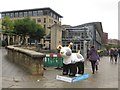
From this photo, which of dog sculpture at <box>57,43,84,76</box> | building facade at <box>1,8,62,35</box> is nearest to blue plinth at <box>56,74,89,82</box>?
dog sculpture at <box>57,43,84,76</box>

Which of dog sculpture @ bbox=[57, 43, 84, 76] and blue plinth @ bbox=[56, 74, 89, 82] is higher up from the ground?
dog sculpture @ bbox=[57, 43, 84, 76]

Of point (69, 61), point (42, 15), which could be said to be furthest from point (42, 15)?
point (69, 61)

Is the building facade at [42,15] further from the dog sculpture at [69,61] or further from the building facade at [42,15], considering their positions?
the dog sculpture at [69,61]

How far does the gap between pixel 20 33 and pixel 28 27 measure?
259 cm

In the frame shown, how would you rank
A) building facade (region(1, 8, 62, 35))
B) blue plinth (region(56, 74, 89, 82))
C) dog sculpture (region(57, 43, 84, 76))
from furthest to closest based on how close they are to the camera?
1. building facade (region(1, 8, 62, 35))
2. dog sculpture (region(57, 43, 84, 76))
3. blue plinth (region(56, 74, 89, 82))

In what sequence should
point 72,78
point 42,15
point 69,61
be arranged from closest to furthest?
point 72,78
point 69,61
point 42,15

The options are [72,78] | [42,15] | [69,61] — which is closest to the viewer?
[72,78]

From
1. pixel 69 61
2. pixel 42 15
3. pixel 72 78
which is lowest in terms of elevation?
pixel 72 78

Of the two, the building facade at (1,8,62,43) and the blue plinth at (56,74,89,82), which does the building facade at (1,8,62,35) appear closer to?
the building facade at (1,8,62,43)

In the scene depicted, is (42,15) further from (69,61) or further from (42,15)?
(69,61)

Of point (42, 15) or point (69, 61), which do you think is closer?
point (69, 61)

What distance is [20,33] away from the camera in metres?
63.8

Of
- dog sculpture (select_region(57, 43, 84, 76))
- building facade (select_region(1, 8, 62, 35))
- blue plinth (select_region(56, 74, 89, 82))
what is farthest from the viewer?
building facade (select_region(1, 8, 62, 35))

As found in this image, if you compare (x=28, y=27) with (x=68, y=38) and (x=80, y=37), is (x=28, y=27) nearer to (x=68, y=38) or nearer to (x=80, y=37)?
(x=68, y=38)
